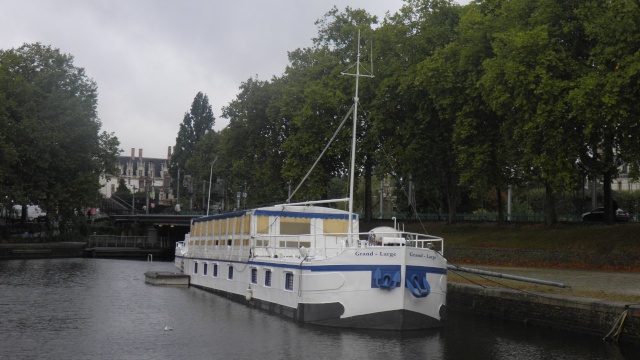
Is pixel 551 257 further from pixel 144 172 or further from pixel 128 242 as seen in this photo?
pixel 144 172

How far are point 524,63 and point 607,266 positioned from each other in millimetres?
12252

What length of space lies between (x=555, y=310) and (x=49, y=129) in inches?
2292

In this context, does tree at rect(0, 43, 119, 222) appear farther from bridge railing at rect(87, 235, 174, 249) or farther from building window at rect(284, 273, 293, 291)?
building window at rect(284, 273, 293, 291)

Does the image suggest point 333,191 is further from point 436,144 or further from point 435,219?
point 436,144

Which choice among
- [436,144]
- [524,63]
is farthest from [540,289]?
[436,144]

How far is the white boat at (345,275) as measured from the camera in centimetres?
2512

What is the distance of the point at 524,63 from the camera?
40562 millimetres

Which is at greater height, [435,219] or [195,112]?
[195,112]

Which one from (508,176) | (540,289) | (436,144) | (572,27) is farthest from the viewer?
(436,144)

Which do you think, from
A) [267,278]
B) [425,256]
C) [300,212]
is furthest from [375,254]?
[300,212]

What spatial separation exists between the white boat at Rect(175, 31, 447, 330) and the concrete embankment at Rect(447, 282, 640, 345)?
278 cm

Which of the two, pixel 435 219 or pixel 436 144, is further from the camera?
pixel 435 219

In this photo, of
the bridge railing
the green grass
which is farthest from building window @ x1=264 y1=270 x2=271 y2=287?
the bridge railing

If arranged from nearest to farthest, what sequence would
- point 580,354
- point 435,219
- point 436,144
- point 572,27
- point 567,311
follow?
1. point 580,354
2. point 567,311
3. point 572,27
4. point 436,144
5. point 435,219
